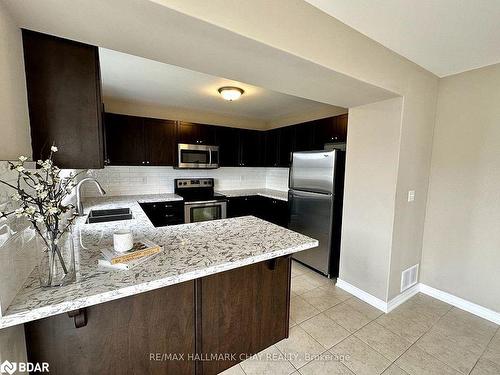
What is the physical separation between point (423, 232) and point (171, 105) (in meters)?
4.07

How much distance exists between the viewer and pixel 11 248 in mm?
854

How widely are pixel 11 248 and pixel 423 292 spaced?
141 inches

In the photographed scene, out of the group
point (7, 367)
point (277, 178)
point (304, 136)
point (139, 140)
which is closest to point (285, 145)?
point (304, 136)

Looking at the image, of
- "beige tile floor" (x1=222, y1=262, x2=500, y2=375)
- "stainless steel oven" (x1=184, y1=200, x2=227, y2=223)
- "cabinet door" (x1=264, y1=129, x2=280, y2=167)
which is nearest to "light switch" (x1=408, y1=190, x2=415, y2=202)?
"beige tile floor" (x1=222, y1=262, x2=500, y2=375)

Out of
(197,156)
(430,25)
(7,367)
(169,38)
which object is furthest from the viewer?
(197,156)

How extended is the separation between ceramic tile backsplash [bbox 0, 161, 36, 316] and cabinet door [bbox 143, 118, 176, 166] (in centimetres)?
268

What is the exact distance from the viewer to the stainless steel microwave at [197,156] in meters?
3.68

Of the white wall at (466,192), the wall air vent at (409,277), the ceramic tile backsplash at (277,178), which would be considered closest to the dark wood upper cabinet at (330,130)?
the white wall at (466,192)

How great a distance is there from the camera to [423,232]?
2564 mm

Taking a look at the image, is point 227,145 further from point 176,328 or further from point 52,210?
point 52,210

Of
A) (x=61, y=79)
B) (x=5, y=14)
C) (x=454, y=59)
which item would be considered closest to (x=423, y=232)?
(x=454, y=59)

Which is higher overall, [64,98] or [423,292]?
[64,98]

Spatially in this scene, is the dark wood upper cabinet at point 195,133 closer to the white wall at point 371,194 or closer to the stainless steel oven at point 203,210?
the stainless steel oven at point 203,210

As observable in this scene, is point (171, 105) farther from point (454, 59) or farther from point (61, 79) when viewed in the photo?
point (454, 59)
